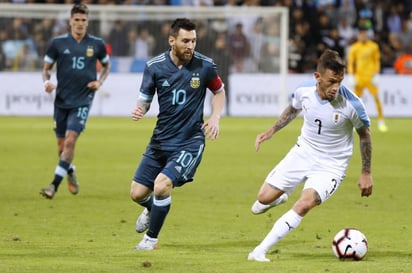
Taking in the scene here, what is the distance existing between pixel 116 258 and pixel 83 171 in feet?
29.4

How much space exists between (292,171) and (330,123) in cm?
62

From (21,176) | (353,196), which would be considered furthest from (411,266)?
(21,176)

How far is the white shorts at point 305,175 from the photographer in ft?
31.9

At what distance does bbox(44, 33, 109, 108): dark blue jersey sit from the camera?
15.0m

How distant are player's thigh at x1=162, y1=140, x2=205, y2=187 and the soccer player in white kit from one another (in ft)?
2.06

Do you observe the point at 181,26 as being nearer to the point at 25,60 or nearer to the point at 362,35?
the point at 362,35

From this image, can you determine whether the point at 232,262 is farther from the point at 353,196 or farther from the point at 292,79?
the point at 292,79

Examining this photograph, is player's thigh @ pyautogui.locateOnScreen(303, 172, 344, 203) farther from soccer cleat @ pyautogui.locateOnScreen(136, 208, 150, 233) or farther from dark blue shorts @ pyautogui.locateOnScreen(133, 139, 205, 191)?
soccer cleat @ pyautogui.locateOnScreen(136, 208, 150, 233)

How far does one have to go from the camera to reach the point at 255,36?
98.7 feet

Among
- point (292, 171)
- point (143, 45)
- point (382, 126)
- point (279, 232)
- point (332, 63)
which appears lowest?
point (382, 126)

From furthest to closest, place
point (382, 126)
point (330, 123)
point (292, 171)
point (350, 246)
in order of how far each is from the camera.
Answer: point (382, 126) < point (292, 171) < point (330, 123) < point (350, 246)

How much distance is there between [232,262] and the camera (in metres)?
9.41

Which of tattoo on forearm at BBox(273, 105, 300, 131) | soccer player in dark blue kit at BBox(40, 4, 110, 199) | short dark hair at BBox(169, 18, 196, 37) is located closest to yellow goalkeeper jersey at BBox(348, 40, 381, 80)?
soccer player in dark blue kit at BBox(40, 4, 110, 199)

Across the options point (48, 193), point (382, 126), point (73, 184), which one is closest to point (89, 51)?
point (73, 184)
